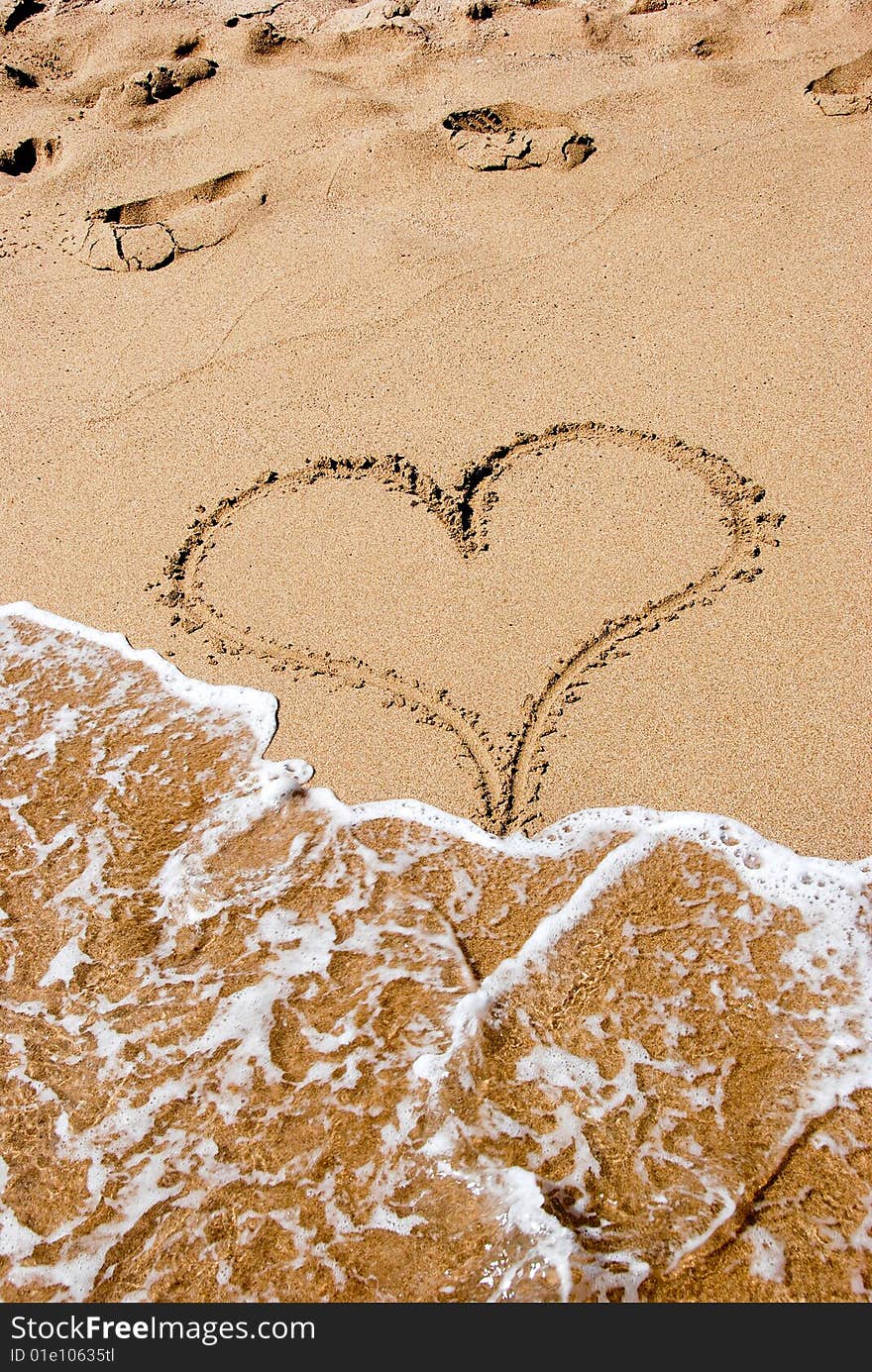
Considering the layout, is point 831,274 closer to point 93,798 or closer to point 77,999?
point 93,798

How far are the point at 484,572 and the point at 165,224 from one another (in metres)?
2.55

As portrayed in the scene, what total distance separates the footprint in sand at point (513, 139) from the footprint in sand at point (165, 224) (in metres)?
0.95

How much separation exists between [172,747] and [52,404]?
1683 millimetres

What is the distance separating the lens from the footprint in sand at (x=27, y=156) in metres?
4.67

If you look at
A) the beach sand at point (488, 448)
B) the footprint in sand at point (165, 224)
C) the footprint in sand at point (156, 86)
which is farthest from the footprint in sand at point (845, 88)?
the footprint in sand at point (156, 86)

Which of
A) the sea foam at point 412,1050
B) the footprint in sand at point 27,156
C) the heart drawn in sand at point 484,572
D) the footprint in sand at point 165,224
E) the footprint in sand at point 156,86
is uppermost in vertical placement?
the footprint in sand at point 156,86

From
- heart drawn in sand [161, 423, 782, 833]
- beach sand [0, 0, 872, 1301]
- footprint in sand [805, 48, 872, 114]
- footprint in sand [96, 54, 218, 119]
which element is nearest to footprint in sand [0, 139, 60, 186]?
beach sand [0, 0, 872, 1301]

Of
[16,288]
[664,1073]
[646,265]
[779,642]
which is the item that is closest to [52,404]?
[16,288]

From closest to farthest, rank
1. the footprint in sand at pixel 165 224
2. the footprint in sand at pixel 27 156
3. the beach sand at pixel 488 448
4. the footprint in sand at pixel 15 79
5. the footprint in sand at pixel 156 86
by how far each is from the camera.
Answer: the beach sand at pixel 488 448
the footprint in sand at pixel 165 224
the footprint in sand at pixel 27 156
the footprint in sand at pixel 156 86
the footprint in sand at pixel 15 79

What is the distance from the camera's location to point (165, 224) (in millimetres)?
4242

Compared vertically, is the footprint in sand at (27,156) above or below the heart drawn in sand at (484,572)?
above

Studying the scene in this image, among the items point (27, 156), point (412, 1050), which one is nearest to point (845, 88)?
point (27, 156)

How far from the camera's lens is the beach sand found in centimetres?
209

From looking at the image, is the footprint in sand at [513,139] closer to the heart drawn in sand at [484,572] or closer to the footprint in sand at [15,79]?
the heart drawn in sand at [484,572]
